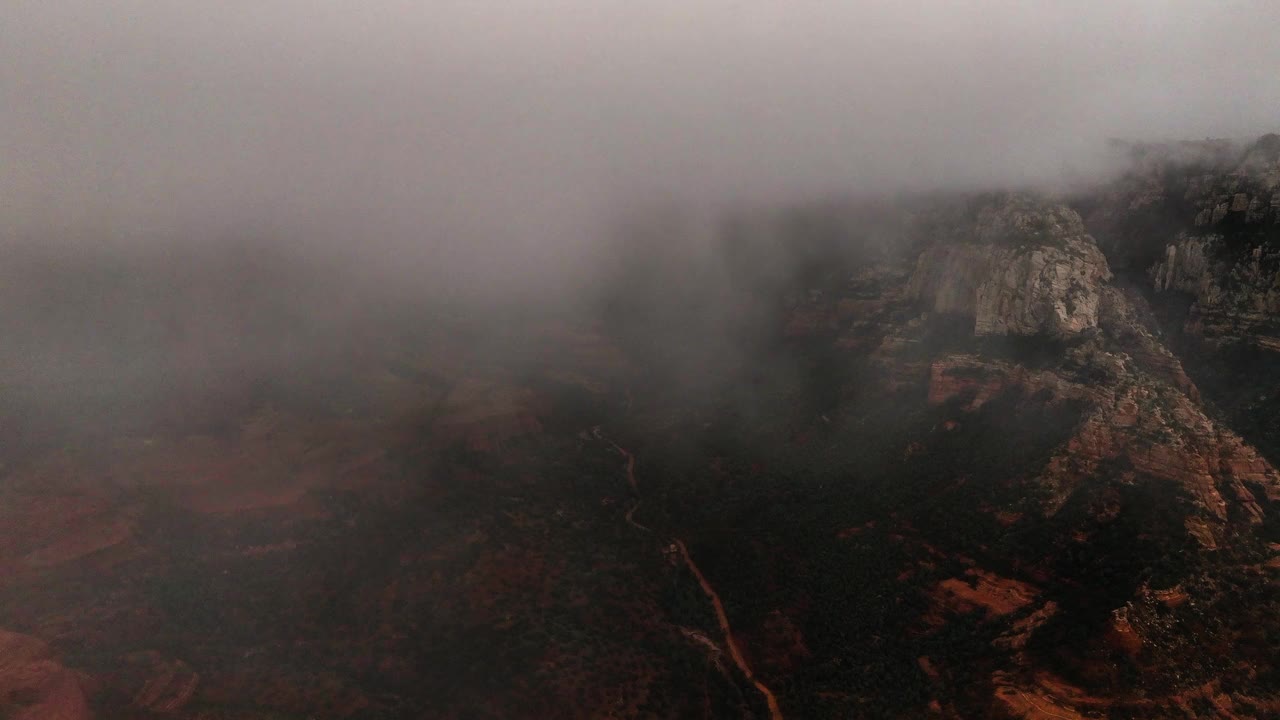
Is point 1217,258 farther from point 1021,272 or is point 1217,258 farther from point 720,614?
point 720,614

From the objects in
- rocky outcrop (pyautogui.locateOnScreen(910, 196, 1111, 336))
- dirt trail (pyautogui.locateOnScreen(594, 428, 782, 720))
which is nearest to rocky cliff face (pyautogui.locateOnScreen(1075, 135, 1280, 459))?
rocky outcrop (pyautogui.locateOnScreen(910, 196, 1111, 336))

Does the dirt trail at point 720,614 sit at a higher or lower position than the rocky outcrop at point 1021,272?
lower

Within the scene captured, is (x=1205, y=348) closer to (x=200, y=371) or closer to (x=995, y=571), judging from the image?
(x=995, y=571)

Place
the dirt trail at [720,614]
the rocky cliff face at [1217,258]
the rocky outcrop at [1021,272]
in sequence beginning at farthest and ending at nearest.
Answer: the rocky outcrop at [1021,272], the rocky cliff face at [1217,258], the dirt trail at [720,614]

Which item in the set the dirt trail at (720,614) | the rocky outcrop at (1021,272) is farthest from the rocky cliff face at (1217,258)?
the dirt trail at (720,614)

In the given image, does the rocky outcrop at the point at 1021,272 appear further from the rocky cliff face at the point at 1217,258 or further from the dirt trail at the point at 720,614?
the dirt trail at the point at 720,614

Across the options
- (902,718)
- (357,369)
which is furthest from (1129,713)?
(357,369)

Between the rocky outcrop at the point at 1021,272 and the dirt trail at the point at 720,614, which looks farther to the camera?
the rocky outcrop at the point at 1021,272

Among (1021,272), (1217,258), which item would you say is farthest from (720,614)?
(1217,258)
